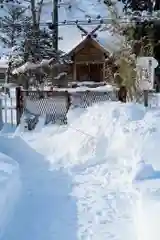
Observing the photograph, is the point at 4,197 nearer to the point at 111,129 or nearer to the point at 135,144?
the point at 135,144

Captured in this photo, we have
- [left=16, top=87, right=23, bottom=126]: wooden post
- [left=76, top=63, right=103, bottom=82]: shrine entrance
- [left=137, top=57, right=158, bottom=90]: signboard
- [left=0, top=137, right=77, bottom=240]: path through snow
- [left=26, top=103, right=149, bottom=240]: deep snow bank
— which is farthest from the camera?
[left=76, top=63, right=103, bottom=82]: shrine entrance

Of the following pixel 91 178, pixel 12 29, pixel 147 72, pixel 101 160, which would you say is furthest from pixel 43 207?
pixel 12 29

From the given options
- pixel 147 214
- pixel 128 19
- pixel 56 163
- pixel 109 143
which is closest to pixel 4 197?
pixel 147 214

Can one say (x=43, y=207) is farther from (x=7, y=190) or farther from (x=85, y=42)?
(x=85, y=42)

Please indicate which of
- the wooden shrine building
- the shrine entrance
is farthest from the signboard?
the shrine entrance

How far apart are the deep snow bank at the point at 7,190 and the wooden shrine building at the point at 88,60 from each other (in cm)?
2200

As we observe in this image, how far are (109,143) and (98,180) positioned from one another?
1865mm

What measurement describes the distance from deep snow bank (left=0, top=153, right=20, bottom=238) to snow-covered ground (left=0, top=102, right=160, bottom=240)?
5 cm

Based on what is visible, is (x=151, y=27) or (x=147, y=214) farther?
(x=151, y=27)

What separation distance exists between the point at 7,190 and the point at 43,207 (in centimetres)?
54

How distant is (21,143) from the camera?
8.78m

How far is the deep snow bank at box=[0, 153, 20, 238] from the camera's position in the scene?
443 centimetres

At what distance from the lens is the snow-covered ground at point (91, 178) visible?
4406 millimetres

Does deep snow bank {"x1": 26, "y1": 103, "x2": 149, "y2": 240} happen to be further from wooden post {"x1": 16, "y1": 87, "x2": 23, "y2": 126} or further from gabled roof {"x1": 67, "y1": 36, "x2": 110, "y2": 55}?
gabled roof {"x1": 67, "y1": 36, "x2": 110, "y2": 55}
